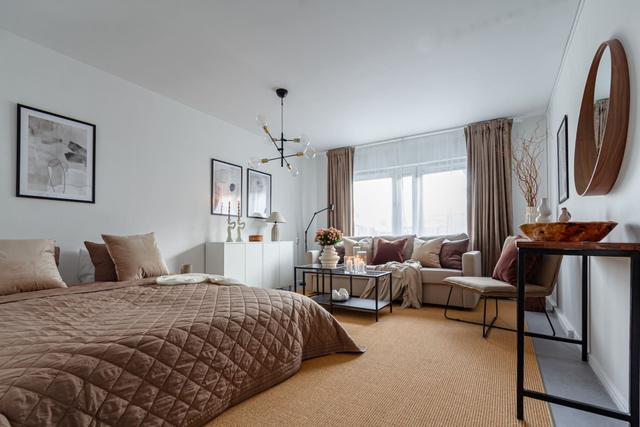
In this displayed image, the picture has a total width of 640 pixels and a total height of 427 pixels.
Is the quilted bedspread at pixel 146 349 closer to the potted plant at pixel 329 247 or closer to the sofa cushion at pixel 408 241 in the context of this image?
the potted plant at pixel 329 247

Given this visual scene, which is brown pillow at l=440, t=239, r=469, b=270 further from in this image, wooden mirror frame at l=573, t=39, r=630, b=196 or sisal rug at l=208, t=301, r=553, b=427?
wooden mirror frame at l=573, t=39, r=630, b=196

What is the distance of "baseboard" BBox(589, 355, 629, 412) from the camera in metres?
1.54

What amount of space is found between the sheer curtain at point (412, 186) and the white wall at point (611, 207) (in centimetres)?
218

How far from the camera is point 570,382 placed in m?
1.86

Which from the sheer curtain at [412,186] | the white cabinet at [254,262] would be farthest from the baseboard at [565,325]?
the white cabinet at [254,262]

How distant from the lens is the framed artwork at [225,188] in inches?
167

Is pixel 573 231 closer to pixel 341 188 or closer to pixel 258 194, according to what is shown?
pixel 258 194

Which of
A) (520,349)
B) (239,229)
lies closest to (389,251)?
(239,229)

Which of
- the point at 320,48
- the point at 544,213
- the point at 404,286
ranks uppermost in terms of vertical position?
the point at 320,48

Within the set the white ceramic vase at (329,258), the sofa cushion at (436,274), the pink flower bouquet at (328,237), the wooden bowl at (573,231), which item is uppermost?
the wooden bowl at (573,231)

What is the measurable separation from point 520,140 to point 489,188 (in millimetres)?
766

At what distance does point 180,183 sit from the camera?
3814mm

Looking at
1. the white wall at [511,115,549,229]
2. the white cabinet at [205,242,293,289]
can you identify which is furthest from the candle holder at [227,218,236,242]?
the white wall at [511,115,549,229]

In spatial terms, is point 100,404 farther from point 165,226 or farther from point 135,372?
point 165,226
